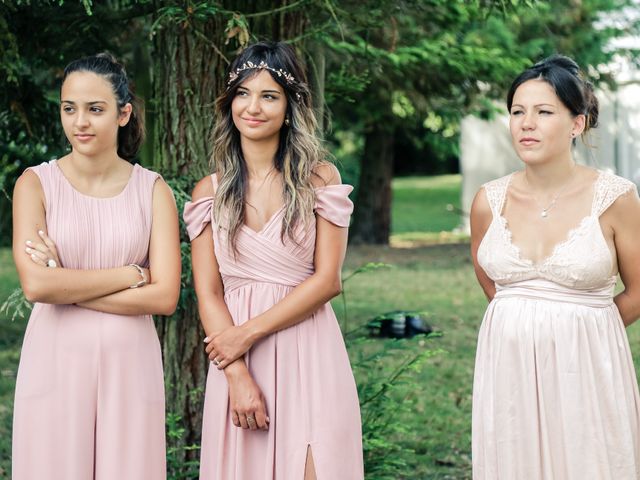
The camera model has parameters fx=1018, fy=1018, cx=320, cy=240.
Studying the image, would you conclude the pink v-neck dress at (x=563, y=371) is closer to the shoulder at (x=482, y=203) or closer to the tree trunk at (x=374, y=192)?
the shoulder at (x=482, y=203)

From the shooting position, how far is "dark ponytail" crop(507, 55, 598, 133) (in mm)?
3764

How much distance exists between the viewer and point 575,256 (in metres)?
3.72

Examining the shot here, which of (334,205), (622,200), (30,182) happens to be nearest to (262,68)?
(334,205)

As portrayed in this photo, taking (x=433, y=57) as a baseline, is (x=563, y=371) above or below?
below

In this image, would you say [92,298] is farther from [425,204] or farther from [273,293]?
[425,204]

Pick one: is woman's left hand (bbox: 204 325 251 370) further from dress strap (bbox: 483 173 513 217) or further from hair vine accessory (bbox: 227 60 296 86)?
dress strap (bbox: 483 173 513 217)

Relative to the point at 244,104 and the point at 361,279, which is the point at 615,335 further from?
the point at 361,279

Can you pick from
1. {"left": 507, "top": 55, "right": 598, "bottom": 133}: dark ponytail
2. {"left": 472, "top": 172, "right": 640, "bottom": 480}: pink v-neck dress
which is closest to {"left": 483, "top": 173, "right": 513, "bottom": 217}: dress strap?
{"left": 472, "top": 172, "right": 640, "bottom": 480}: pink v-neck dress

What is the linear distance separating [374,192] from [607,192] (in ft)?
51.4

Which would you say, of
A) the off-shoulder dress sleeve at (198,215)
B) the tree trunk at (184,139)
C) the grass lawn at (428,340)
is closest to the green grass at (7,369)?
the grass lawn at (428,340)

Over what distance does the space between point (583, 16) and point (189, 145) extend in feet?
37.6

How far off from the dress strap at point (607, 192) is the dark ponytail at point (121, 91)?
180 centimetres

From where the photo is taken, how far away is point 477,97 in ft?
43.4

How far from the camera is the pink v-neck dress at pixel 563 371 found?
12.2 feet
